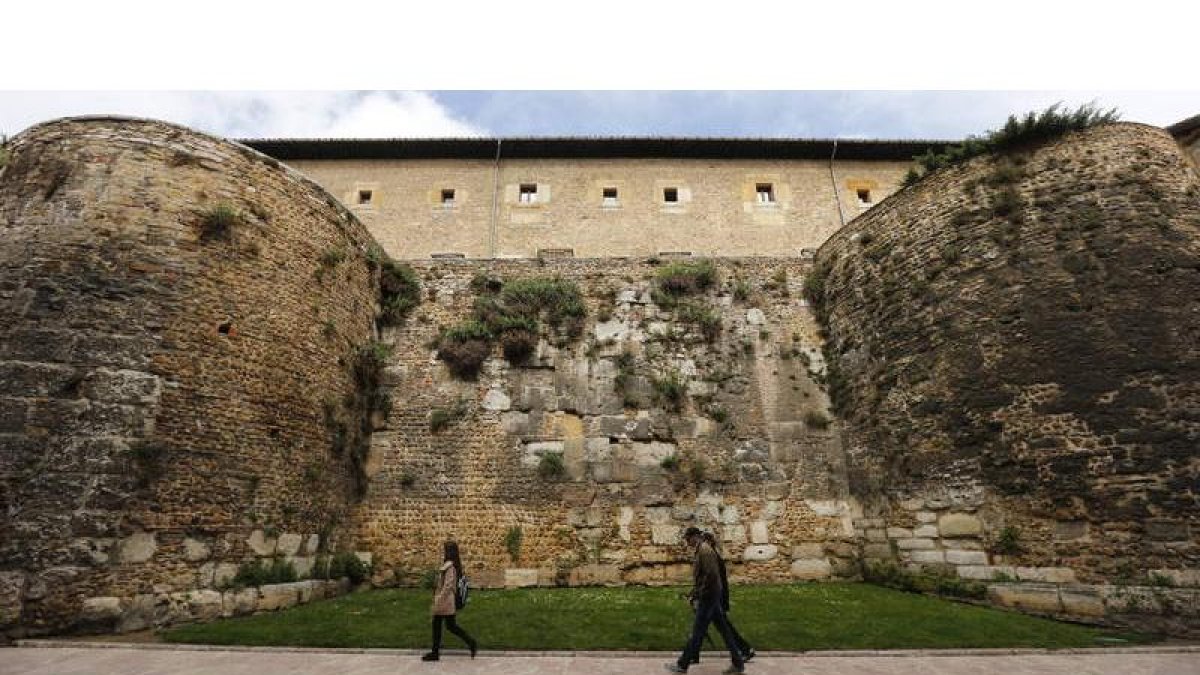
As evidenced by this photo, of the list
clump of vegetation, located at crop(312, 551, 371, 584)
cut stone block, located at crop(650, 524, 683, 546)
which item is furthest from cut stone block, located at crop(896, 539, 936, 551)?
clump of vegetation, located at crop(312, 551, 371, 584)

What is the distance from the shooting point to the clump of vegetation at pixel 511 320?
12.0m

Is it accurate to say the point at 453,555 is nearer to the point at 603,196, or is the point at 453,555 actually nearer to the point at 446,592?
the point at 446,592

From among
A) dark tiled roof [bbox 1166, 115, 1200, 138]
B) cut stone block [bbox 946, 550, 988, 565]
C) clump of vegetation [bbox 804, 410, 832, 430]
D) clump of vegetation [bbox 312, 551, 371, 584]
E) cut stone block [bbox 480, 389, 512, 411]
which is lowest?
clump of vegetation [bbox 312, 551, 371, 584]

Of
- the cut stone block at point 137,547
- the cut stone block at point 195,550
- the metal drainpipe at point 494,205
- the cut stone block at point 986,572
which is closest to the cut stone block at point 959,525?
the cut stone block at point 986,572

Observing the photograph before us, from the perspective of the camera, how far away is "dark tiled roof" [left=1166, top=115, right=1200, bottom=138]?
10633 millimetres

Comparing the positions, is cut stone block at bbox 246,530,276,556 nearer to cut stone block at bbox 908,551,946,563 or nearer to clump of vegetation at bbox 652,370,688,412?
clump of vegetation at bbox 652,370,688,412

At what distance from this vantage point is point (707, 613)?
18.8 ft

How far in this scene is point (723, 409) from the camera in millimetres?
11867

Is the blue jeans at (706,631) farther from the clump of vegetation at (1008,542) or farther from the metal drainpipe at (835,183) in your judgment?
the metal drainpipe at (835,183)

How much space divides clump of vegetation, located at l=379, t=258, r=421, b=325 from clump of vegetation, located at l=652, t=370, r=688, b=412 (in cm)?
548

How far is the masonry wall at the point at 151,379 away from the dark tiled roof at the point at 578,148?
12048 mm

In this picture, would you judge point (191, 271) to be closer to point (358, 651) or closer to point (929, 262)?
point (358, 651)

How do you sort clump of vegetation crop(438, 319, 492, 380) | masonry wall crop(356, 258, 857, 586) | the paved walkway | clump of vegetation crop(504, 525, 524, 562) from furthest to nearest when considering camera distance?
clump of vegetation crop(438, 319, 492, 380), masonry wall crop(356, 258, 857, 586), clump of vegetation crop(504, 525, 524, 562), the paved walkway

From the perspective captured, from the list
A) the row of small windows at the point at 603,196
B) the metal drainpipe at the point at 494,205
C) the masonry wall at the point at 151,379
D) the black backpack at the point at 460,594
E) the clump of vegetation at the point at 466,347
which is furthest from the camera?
the row of small windows at the point at 603,196
